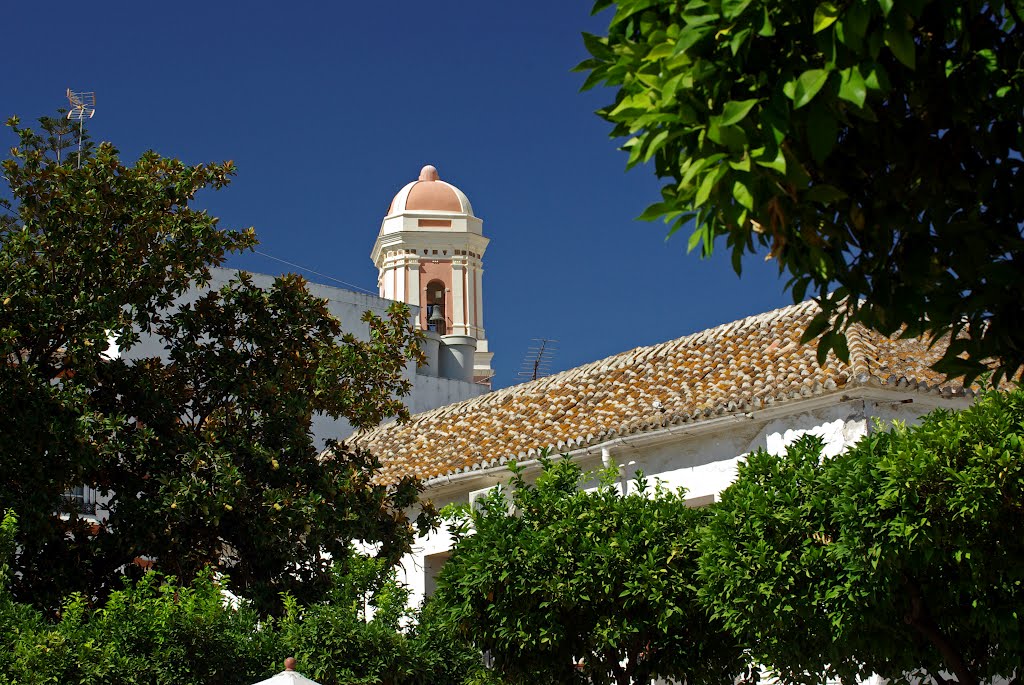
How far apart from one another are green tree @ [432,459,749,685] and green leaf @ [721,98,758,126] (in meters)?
8.13

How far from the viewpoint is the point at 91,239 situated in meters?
13.8

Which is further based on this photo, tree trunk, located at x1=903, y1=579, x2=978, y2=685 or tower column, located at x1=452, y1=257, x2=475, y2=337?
tower column, located at x1=452, y1=257, x2=475, y2=337

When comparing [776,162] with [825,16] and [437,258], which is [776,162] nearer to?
[825,16]

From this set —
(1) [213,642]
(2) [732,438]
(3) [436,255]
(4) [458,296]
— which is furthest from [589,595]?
(3) [436,255]

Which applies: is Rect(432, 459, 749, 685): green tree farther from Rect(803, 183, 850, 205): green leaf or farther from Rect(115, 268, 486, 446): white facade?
Rect(115, 268, 486, 446): white facade

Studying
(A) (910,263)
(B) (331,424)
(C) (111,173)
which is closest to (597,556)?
(C) (111,173)

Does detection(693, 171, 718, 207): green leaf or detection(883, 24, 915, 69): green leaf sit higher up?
detection(883, 24, 915, 69): green leaf

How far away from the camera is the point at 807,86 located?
3459 millimetres

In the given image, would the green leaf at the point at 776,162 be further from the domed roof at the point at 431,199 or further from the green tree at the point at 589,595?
the domed roof at the point at 431,199

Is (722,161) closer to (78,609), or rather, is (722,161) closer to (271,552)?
(78,609)

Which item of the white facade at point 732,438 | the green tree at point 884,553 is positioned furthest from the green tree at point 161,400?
the green tree at point 884,553

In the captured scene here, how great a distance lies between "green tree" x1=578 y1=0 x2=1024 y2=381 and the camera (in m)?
3.51

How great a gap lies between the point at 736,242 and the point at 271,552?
1092cm

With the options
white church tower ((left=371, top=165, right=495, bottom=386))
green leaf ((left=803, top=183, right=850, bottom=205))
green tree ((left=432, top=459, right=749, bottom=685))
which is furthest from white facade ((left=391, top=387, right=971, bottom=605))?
white church tower ((left=371, top=165, right=495, bottom=386))
